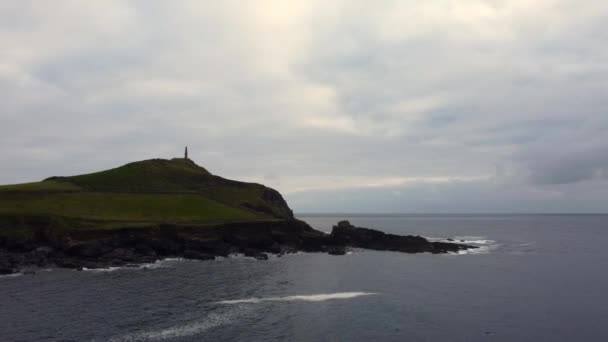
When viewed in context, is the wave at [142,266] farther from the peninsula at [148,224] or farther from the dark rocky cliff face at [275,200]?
the dark rocky cliff face at [275,200]

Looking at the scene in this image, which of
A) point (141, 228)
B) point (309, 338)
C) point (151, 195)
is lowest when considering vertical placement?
point (309, 338)

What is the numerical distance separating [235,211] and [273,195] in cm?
3400

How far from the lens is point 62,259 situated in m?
83.9

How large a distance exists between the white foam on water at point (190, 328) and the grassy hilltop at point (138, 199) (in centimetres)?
5722

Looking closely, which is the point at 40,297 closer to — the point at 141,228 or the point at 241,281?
the point at 241,281

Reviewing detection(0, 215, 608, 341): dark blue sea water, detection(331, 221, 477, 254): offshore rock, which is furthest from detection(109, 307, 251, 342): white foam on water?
detection(331, 221, 477, 254): offshore rock

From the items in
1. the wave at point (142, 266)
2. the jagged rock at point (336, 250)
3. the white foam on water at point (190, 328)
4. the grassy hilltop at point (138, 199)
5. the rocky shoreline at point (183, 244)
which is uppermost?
the grassy hilltop at point (138, 199)

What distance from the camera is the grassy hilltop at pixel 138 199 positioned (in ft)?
335

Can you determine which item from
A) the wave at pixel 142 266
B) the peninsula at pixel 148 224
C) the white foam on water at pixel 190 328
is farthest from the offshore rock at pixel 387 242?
the white foam on water at pixel 190 328

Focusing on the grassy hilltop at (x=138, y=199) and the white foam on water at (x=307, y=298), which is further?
the grassy hilltop at (x=138, y=199)

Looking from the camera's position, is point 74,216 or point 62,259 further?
point 74,216

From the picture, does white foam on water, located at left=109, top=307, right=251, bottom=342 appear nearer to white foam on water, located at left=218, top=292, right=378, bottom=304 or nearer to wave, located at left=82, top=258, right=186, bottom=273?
white foam on water, located at left=218, top=292, right=378, bottom=304

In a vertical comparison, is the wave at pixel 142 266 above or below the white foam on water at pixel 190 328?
above

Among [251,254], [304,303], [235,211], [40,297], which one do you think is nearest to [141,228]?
[251,254]
